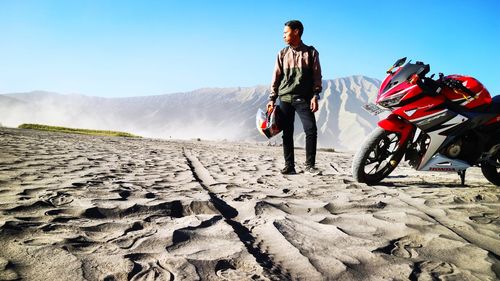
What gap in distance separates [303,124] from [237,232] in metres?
2.68

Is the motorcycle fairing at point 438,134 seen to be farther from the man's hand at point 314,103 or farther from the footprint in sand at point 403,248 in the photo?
the footprint in sand at point 403,248

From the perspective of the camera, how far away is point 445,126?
2996mm

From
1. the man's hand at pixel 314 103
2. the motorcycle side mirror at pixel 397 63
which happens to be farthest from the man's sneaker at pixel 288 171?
the motorcycle side mirror at pixel 397 63

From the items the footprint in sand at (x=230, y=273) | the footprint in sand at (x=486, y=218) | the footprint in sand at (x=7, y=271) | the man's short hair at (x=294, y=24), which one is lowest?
the footprint in sand at (x=486, y=218)

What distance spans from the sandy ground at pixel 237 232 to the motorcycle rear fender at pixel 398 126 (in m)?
0.61

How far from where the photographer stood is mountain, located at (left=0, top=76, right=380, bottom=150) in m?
77.6

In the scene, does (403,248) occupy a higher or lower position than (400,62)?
lower

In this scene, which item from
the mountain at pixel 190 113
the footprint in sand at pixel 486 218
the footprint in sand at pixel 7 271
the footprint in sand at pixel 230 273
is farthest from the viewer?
the mountain at pixel 190 113

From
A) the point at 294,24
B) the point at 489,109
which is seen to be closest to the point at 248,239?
the point at 489,109

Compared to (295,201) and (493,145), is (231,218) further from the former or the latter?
(493,145)

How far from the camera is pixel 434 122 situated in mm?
2990

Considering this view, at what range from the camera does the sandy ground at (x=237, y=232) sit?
4.11ft

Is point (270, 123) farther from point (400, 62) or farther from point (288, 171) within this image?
point (400, 62)

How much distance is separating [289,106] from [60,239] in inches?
132
